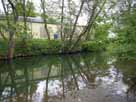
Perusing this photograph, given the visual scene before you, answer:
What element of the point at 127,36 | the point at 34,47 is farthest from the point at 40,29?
the point at 127,36

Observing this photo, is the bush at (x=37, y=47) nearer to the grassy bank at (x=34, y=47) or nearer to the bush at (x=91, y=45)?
the grassy bank at (x=34, y=47)

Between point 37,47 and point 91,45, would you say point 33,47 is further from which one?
point 91,45

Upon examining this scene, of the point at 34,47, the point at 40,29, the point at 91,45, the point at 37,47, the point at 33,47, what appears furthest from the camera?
the point at 91,45

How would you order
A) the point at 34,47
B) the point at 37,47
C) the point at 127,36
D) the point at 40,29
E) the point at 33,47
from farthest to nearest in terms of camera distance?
the point at 40,29 → the point at 37,47 → the point at 34,47 → the point at 33,47 → the point at 127,36

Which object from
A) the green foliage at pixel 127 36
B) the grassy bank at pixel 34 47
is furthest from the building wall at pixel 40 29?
the green foliage at pixel 127 36

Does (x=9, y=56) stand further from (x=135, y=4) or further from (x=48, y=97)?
(x=135, y=4)

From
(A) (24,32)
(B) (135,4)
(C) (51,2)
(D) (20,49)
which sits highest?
(B) (135,4)

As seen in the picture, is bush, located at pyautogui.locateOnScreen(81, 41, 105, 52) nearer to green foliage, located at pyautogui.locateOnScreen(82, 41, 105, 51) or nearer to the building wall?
green foliage, located at pyautogui.locateOnScreen(82, 41, 105, 51)

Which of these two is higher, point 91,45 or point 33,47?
point 33,47

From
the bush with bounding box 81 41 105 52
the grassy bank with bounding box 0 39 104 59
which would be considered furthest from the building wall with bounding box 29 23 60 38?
the bush with bounding box 81 41 105 52

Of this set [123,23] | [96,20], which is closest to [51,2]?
[96,20]

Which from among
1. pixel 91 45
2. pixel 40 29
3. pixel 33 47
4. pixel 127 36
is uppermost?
pixel 127 36

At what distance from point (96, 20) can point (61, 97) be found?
2915 cm

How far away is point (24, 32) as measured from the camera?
2962cm
